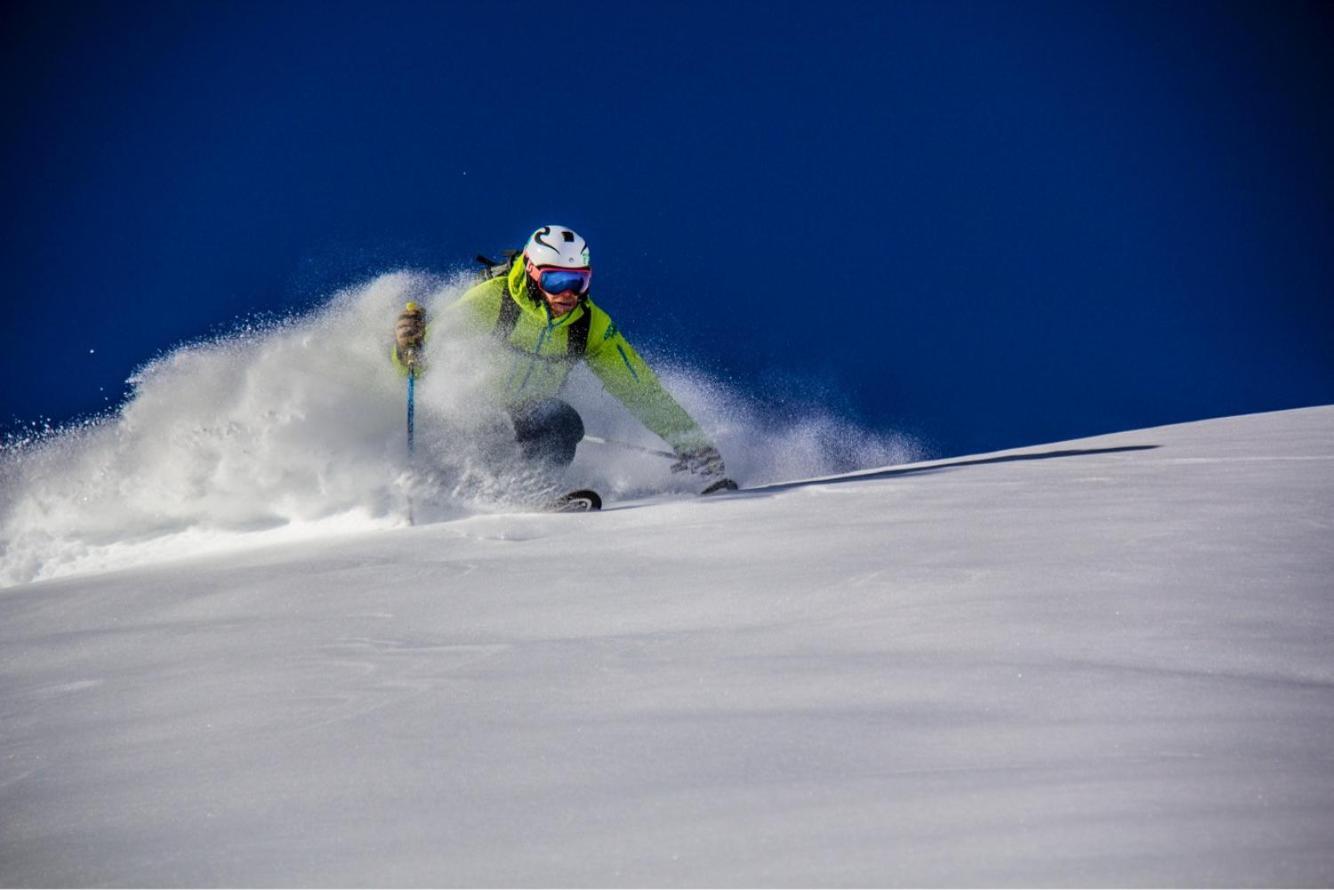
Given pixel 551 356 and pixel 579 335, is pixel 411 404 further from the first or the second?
pixel 579 335

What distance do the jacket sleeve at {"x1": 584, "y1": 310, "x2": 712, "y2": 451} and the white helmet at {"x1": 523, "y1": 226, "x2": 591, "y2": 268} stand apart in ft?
1.32

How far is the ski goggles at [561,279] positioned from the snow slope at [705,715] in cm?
254

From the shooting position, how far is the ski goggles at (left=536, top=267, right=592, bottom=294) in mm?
5000

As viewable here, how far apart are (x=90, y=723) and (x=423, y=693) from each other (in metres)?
0.52

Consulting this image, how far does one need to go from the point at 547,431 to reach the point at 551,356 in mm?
383

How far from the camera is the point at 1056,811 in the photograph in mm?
1070

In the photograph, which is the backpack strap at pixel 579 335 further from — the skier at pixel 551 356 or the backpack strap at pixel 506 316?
the backpack strap at pixel 506 316

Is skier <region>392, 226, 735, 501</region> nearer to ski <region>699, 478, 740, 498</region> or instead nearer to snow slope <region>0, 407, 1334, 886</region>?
ski <region>699, 478, 740, 498</region>

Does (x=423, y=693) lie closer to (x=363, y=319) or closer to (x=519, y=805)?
(x=519, y=805)

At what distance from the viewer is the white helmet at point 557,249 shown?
4992 millimetres

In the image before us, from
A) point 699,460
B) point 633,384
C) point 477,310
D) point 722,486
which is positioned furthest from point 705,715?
point 477,310

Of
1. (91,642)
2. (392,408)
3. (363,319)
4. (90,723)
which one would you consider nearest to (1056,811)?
(90,723)

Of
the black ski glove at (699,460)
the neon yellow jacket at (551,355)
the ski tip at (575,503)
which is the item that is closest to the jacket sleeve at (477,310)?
the neon yellow jacket at (551,355)

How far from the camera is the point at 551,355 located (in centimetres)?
Answer: 532
